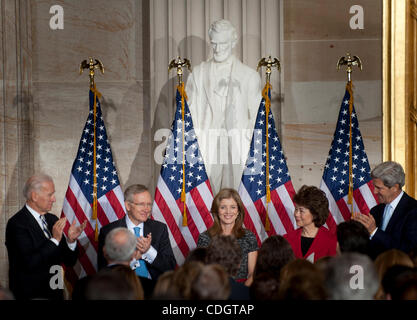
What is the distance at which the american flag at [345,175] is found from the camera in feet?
23.9

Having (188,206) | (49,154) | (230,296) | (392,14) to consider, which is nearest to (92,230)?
(188,206)

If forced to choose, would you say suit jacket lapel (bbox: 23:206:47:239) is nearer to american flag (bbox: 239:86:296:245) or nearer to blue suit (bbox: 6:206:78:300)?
blue suit (bbox: 6:206:78:300)

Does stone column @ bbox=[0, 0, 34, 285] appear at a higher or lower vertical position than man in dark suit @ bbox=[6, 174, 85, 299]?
higher

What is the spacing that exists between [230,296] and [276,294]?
0.36 meters

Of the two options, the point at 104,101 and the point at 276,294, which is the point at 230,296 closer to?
the point at 276,294

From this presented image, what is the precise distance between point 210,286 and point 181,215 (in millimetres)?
3472

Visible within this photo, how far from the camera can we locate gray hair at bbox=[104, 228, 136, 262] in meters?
4.39

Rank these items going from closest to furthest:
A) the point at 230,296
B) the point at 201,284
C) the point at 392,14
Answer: the point at 201,284 → the point at 230,296 → the point at 392,14

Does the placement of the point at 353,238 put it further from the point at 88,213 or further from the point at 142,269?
the point at 88,213

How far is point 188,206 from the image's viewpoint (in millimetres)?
7145

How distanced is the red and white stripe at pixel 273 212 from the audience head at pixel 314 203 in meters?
1.20

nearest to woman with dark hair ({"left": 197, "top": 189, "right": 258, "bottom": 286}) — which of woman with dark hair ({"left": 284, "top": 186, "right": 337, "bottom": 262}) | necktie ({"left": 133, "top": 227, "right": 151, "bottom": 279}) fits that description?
woman with dark hair ({"left": 284, "top": 186, "right": 337, "bottom": 262})

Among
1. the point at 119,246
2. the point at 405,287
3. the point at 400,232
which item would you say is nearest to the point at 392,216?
the point at 400,232

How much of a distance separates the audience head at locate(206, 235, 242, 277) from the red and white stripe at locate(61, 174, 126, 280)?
2.98m
